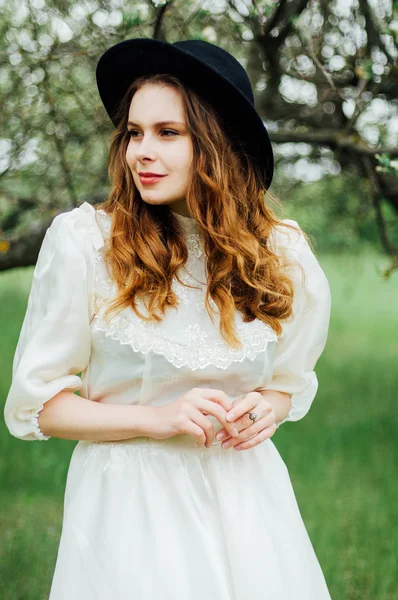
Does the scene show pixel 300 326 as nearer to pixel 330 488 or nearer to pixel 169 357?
pixel 169 357

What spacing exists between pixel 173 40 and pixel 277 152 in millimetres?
1154

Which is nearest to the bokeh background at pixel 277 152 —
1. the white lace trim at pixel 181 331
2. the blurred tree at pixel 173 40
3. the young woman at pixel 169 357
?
the blurred tree at pixel 173 40

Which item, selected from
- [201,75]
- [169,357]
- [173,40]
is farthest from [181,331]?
[173,40]

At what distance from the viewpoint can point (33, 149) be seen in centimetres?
450

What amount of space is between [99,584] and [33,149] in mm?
3095

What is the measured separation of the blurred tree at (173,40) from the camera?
13.1 feet

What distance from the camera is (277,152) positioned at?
5.44 meters

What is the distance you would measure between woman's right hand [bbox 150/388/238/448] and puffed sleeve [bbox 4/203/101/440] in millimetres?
236

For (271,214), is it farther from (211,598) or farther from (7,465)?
(7,465)

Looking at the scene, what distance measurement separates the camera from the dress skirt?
188cm

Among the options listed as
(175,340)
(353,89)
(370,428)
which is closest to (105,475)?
(175,340)

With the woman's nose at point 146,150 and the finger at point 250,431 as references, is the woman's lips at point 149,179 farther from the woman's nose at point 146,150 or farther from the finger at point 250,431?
the finger at point 250,431

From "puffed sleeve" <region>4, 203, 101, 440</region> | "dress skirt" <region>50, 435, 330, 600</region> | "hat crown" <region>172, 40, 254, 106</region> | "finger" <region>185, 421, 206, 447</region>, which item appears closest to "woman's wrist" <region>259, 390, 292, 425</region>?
"dress skirt" <region>50, 435, 330, 600</region>

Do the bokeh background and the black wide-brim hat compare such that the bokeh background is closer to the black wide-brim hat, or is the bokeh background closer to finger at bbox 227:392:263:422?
the black wide-brim hat
